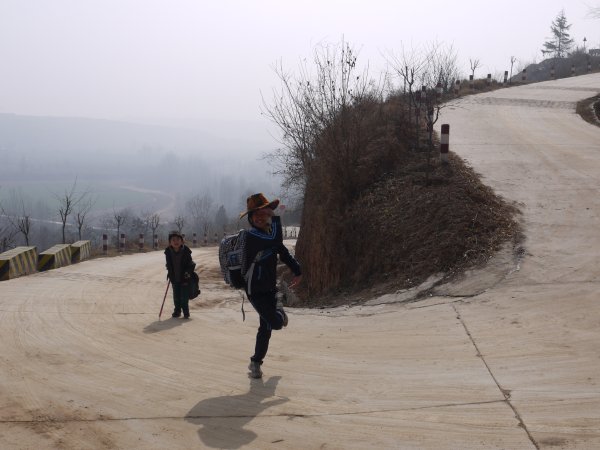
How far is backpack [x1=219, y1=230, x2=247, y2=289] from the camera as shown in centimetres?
587

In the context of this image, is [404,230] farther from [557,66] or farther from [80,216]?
[557,66]

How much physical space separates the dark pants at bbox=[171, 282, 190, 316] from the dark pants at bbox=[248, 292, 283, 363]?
12.9 ft

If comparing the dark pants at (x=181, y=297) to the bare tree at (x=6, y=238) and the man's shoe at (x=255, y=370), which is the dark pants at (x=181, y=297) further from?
the bare tree at (x=6, y=238)

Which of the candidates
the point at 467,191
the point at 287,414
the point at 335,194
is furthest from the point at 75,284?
the point at 287,414

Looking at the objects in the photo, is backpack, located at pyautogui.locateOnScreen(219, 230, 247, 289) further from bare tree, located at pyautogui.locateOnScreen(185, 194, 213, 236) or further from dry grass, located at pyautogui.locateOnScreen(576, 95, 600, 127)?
bare tree, located at pyautogui.locateOnScreen(185, 194, 213, 236)

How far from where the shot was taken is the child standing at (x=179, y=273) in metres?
9.63

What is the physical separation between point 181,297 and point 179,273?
1.27ft

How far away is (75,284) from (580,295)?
416 inches

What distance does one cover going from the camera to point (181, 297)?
9688 millimetres

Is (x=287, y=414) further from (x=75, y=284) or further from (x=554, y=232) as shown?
(x=75, y=284)

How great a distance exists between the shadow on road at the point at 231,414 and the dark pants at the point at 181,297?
13.2 feet

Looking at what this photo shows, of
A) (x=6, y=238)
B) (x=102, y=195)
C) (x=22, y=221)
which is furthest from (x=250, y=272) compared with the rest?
(x=102, y=195)

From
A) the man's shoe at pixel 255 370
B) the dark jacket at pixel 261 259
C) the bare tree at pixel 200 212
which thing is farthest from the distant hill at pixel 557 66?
the man's shoe at pixel 255 370

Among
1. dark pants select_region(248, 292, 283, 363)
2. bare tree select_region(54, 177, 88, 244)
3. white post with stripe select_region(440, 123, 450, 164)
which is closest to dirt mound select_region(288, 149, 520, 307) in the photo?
white post with stripe select_region(440, 123, 450, 164)
